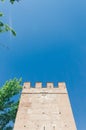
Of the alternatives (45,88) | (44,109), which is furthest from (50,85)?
(44,109)

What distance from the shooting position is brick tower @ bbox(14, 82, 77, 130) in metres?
14.7

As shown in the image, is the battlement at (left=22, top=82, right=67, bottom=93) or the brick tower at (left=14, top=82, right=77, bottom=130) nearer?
the brick tower at (left=14, top=82, right=77, bottom=130)

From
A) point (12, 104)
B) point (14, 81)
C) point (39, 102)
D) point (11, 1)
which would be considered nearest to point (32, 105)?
point (39, 102)

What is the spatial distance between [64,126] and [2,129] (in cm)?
594

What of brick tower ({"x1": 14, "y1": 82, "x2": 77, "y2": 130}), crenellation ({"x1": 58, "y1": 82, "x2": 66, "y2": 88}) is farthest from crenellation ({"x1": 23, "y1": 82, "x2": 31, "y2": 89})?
crenellation ({"x1": 58, "y1": 82, "x2": 66, "y2": 88})

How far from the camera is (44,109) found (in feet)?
53.4

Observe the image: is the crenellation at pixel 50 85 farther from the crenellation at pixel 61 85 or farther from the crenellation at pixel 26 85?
the crenellation at pixel 26 85

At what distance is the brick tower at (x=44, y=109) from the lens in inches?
580

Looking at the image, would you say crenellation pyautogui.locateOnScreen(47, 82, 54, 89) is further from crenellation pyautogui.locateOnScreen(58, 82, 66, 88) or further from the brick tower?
crenellation pyautogui.locateOnScreen(58, 82, 66, 88)

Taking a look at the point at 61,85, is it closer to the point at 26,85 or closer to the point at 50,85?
the point at 50,85

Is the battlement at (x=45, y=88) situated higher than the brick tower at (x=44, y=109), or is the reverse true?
the battlement at (x=45, y=88)

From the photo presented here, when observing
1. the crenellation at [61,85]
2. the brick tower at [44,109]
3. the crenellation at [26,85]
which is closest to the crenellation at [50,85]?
the brick tower at [44,109]

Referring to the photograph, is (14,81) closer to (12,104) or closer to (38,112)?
(12,104)

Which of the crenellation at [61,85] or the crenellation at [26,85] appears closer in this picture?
the crenellation at [26,85]
